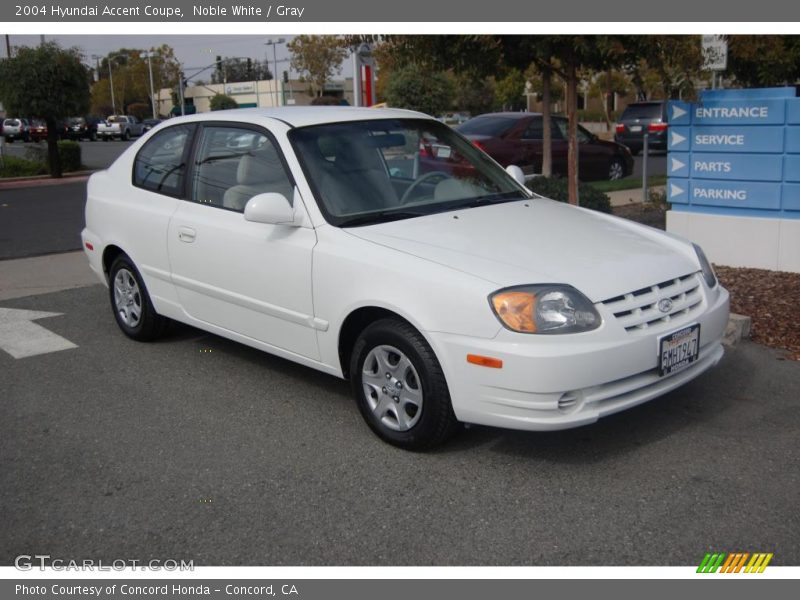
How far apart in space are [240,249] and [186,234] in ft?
2.02

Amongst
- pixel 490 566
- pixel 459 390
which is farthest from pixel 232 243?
pixel 490 566

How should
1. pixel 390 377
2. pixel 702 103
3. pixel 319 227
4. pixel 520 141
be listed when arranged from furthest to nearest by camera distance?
1. pixel 520 141
2. pixel 702 103
3. pixel 319 227
4. pixel 390 377

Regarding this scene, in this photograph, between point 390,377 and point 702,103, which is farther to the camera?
point 702,103

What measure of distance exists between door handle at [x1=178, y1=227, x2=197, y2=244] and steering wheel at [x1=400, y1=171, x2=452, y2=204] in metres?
1.41

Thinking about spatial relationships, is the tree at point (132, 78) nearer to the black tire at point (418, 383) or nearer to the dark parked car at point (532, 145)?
the dark parked car at point (532, 145)

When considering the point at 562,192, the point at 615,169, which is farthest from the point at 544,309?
the point at 615,169

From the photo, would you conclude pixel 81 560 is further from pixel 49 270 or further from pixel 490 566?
pixel 49 270

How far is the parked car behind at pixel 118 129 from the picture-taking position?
52.1 m

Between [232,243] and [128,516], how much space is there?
1938mm

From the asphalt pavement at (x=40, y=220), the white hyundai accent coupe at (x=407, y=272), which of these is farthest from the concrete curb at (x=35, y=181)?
the white hyundai accent coupe at (x=407, y=272)

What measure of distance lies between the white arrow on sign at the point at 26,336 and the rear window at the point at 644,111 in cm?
2227

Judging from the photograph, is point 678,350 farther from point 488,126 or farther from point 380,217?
point 488,126

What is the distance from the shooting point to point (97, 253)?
6.80 m

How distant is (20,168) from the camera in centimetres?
2362
